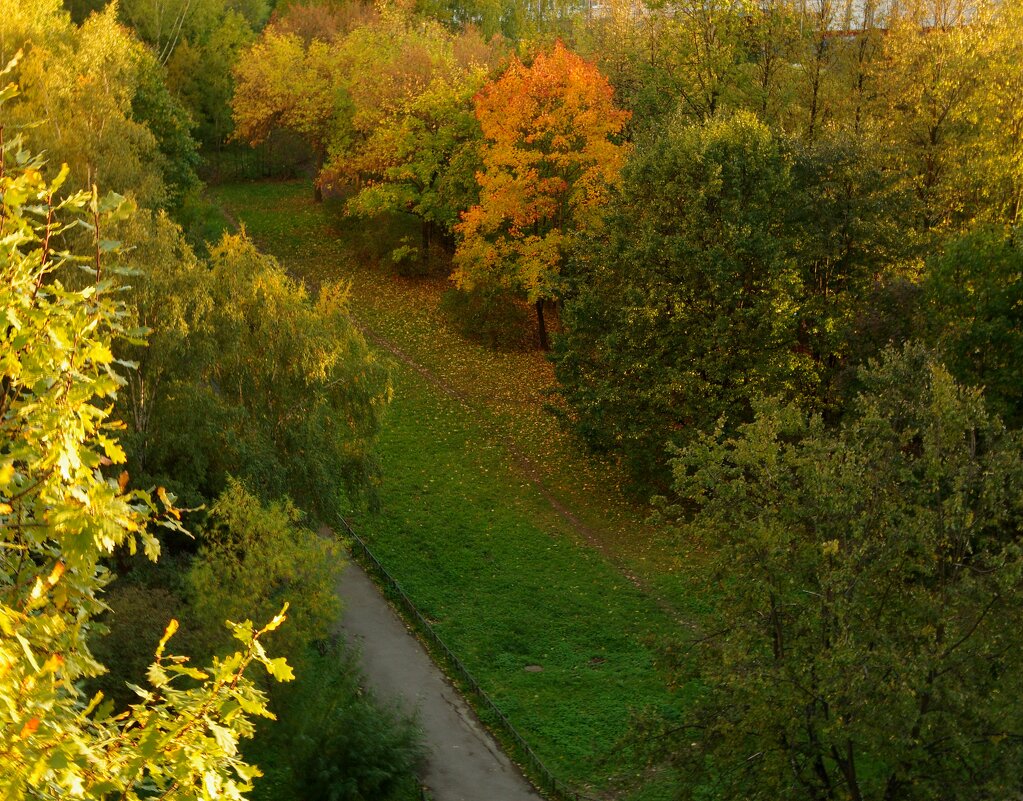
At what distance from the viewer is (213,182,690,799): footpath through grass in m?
23.4

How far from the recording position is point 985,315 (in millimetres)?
27344

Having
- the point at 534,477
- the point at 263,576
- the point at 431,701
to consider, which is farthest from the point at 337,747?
the point at 534,477

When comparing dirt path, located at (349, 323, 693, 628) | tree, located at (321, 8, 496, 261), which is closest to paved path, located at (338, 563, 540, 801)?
dirt path, located at (349, 323, 693, 628)

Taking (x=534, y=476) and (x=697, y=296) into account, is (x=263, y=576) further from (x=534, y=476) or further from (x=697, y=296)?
(x=697, y=296)

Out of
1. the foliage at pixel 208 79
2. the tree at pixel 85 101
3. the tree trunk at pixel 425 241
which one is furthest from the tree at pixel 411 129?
the tree at pixel 85 101

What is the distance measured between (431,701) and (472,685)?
101 cm

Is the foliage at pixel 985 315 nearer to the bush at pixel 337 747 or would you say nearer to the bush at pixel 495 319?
the bush at pixel 337 747

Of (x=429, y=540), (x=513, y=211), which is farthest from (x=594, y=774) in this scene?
(x=513, y=211)

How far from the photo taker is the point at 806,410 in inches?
1206

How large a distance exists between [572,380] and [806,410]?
7.22 m

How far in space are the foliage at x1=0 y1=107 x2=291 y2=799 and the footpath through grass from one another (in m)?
12.5

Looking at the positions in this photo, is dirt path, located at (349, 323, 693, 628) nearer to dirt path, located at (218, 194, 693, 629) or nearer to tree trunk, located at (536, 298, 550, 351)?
dirt path, located at (218, 194, 693, 629)

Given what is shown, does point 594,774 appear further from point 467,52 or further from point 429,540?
point 467,52

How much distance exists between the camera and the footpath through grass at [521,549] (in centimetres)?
2339
